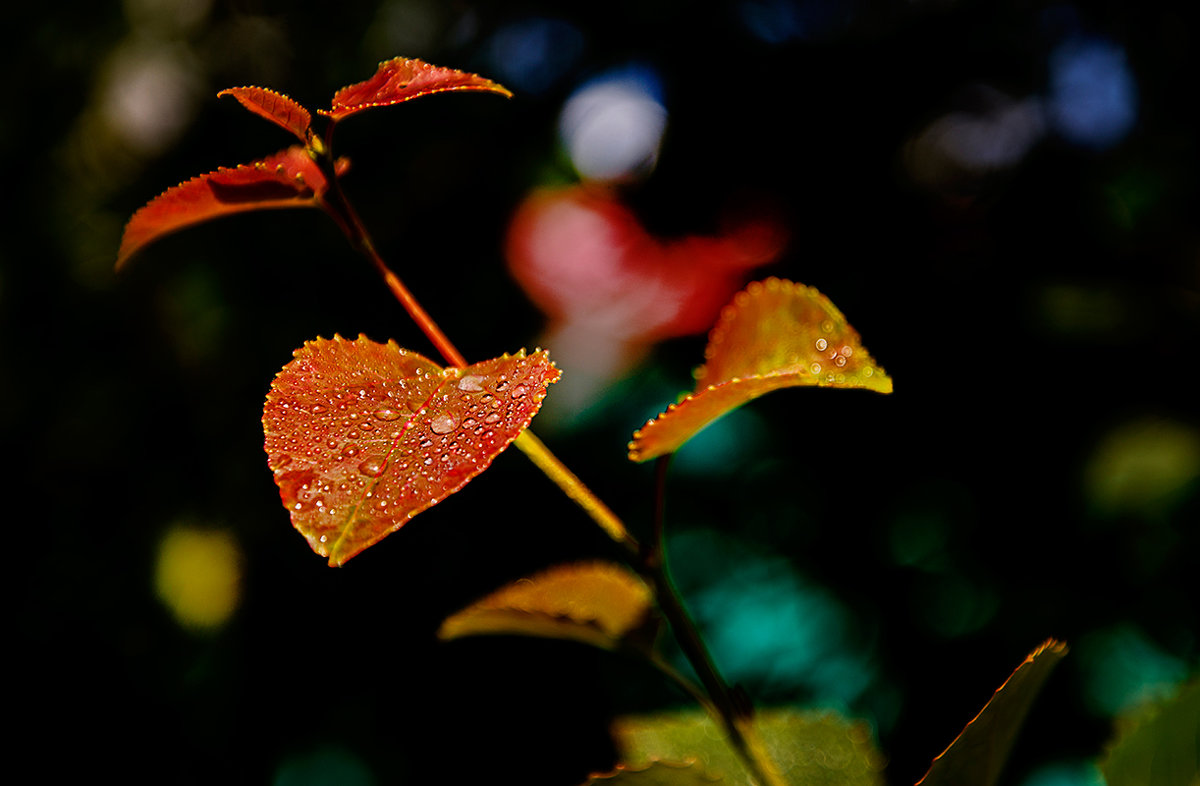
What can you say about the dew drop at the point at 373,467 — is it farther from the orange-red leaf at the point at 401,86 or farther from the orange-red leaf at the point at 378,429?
the orange-red leaf at the point at 401,86

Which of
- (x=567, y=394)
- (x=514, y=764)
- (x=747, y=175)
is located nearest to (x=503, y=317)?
(x=567, y=394)

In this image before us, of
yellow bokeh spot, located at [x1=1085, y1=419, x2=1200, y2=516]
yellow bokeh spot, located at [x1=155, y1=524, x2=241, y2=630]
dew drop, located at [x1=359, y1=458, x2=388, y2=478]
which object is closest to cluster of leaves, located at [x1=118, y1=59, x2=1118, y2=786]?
dew drop, located at [x1=359, y1=458, x2=388, y2=478]

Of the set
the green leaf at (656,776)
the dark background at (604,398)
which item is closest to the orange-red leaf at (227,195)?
the green leaf at (656,776)

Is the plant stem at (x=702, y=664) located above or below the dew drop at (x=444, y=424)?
below

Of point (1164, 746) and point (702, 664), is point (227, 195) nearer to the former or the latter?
point (702, 664)

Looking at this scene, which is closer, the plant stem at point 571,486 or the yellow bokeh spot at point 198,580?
the plant stem at point 571,486

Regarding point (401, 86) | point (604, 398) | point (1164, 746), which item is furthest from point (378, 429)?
point (604, 398)

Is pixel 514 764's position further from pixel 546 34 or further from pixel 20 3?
pixel 20 3
